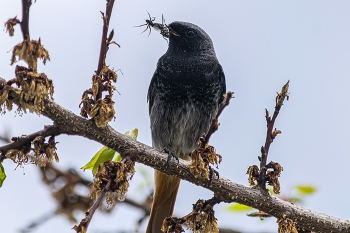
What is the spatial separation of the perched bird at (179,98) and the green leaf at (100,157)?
155cm

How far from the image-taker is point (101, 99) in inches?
91.0

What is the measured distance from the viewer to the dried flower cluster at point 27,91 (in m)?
2.06

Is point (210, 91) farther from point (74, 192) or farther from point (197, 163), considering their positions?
point (197, 163)

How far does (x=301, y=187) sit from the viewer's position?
4297 mm

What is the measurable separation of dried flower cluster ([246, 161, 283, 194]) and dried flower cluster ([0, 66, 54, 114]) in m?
1.34

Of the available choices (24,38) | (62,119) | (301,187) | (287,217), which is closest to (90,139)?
(62,119)

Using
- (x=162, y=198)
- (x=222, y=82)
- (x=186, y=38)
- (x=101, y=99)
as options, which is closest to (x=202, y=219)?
(x=101, y=99)

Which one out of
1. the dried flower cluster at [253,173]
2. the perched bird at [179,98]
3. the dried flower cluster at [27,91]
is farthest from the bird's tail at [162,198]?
the dried flower cluster at [27,91]

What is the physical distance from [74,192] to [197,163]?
1779 millimetres

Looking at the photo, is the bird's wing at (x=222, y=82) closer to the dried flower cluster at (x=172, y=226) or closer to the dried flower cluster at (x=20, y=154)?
the dried flower cluster at (x=172, y=226)

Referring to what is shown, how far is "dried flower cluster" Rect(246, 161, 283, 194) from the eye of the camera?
2.82m

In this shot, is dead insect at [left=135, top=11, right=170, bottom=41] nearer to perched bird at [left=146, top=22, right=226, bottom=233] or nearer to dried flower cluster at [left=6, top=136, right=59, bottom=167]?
perched bird at [left=146, top=22, right=226, bottom=233]

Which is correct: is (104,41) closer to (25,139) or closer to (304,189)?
(25,139)

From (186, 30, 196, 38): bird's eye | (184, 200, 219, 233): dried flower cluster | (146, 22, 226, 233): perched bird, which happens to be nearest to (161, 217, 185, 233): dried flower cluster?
(184, 200, 219, 233): dried flower cluster
